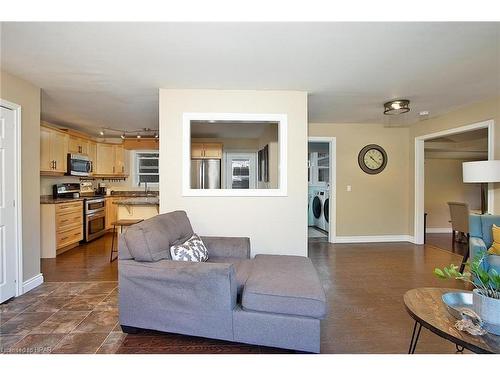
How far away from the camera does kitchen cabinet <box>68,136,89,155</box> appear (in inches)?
209

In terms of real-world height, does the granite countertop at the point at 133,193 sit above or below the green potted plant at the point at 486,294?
above

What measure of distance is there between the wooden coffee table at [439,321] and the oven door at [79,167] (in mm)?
5755

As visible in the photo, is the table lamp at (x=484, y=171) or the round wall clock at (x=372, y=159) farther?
the round wall clock at (x=372, y=159)

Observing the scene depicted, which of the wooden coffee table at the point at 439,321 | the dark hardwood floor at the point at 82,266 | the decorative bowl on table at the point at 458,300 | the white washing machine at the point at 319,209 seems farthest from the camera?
the white washing machine at the point at 319,209

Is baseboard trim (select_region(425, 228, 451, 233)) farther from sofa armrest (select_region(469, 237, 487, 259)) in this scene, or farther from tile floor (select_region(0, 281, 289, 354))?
tile floor (select_region(0, 281, 289, 354))

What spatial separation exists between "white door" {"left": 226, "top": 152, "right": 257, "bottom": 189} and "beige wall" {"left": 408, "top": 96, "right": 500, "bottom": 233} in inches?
138

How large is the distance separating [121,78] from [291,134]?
200 cm

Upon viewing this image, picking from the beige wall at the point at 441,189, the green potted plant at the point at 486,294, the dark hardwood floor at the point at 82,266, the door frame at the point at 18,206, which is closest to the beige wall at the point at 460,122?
the beige wall at the point at 441,189

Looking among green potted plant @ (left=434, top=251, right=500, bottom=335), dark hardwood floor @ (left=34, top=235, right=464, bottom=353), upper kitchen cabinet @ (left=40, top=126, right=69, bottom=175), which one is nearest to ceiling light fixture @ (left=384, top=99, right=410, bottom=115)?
dark hardwood floor @ (left=34, top=235, right=464, bottom=353)

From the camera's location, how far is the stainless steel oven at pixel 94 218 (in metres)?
5.25

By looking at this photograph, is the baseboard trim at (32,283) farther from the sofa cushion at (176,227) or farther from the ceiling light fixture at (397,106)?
the ceiling light fixture at (397,106)

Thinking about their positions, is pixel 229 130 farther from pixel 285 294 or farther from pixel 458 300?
pixel 458 300

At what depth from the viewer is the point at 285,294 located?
1806 millimetres
